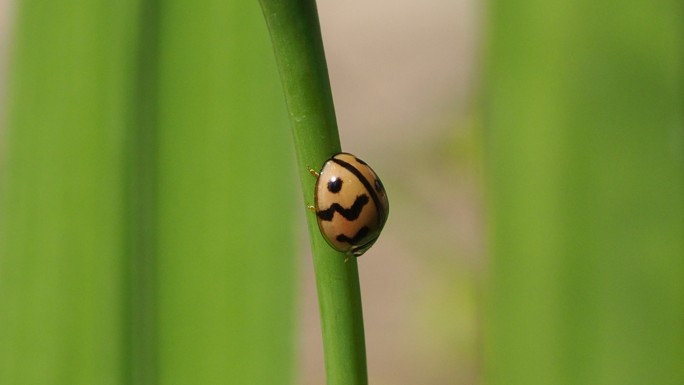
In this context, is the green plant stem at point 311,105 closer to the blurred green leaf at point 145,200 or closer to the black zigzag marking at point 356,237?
the black zigzag marking at point 356,237

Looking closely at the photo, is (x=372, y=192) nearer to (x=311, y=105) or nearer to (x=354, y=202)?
(x=354, y=202)

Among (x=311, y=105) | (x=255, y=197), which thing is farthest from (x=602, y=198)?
(x=311, y=105)

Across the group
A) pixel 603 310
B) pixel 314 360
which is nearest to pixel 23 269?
pixel 314 360

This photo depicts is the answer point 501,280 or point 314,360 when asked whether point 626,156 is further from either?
point 314,360

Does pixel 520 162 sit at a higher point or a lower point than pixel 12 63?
lower

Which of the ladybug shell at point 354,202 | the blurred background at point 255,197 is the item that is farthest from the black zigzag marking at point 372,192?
the blurred background at point 255,197

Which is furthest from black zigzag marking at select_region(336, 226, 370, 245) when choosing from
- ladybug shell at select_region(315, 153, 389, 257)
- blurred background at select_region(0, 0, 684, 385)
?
blurred background at select_region(0, 0, 684, 385)
